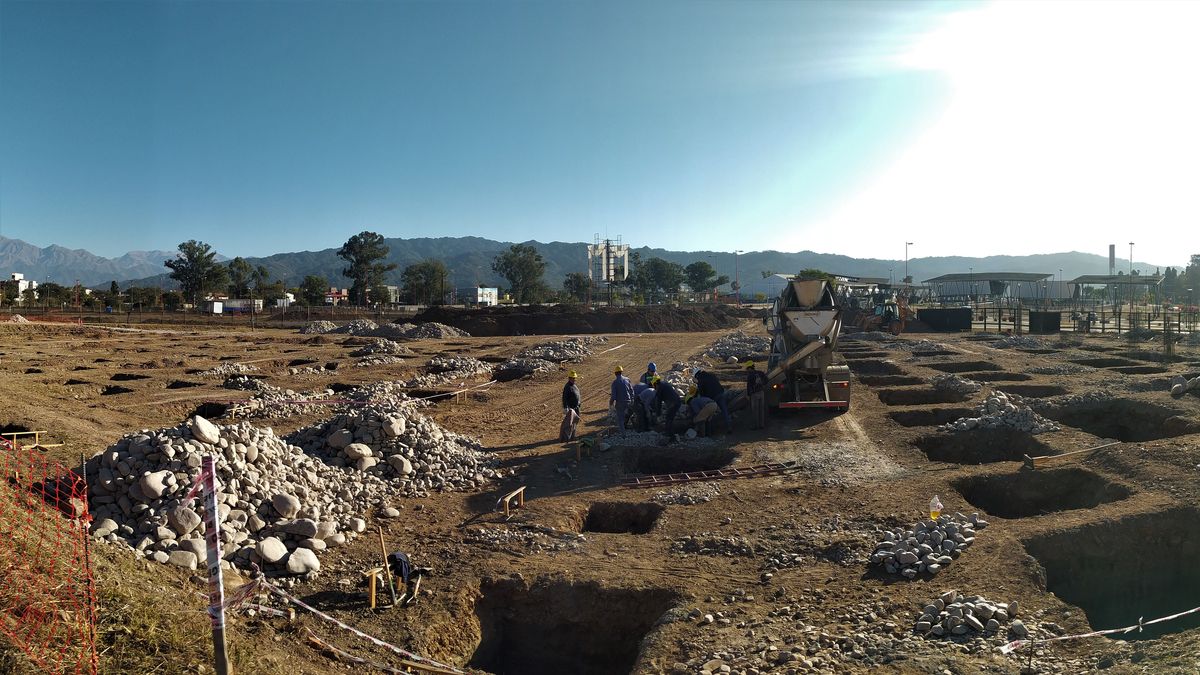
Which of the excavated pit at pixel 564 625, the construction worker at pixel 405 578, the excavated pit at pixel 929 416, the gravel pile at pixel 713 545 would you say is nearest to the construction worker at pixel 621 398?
the gravel pile at pixel 713 545

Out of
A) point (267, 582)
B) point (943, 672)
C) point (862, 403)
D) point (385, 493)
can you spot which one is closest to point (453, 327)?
point (862, 403)

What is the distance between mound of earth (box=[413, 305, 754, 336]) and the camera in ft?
173

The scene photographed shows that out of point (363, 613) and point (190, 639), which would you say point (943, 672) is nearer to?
point (363, 613)

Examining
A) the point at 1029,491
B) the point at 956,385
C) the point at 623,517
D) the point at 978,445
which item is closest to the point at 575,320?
the point at 956,385

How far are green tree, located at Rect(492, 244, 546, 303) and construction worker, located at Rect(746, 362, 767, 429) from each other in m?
83.0

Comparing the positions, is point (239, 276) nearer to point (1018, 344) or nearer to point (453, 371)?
point (453, 371)

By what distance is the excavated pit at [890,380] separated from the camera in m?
21.4

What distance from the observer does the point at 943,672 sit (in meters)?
5.54

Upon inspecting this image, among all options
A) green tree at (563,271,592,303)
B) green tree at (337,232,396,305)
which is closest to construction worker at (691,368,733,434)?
green tree at (337,232,396,305)

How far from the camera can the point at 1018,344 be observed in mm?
32750

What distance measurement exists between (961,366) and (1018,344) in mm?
10003

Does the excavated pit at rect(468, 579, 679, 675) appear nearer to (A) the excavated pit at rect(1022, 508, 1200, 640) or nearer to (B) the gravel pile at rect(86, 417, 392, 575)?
(B) the gravel pile at rect(86, 417, 392, 575)

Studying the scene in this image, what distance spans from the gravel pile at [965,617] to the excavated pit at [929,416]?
32.3ft

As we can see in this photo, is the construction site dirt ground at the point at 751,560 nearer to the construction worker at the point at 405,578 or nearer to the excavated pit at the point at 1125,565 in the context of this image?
the excavated pit at the point at 1125,565
